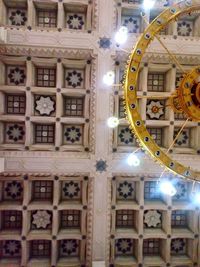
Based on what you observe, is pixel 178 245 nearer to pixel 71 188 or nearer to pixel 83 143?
pixel 71 188

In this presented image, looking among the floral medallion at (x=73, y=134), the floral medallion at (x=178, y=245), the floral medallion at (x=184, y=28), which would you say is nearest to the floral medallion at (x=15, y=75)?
the floral medallion at (x=73, y=134)

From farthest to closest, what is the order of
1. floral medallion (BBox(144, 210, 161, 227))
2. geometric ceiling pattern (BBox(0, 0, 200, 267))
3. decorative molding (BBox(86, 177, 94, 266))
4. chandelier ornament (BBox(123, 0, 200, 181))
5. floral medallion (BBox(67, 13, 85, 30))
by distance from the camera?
floral medallion (BBox(144, 210, 161, 227))
floral medallion (BBox(67, 13, 85, 30))
decorative molding (BBox(86, 177, 94, 266))
geometric ceiling pattern (BBox(0, 0, 200, 267))
chandelier ornament (BBox(123, 0, 200, 181))

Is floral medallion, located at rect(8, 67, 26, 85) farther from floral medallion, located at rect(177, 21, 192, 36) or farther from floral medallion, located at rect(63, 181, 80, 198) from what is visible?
floral medallion, located at rect(177, 21, 192, 36)

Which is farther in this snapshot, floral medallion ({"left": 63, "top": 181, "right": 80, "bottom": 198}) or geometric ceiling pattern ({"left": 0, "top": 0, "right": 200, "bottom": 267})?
floral medallion ({"left": 63, "top": 181, "right": 80, "bottom": 198})

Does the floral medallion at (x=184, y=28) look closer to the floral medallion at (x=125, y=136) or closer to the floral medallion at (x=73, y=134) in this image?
the floral medallion at (x=125, y=136)

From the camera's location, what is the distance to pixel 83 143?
6.28 m

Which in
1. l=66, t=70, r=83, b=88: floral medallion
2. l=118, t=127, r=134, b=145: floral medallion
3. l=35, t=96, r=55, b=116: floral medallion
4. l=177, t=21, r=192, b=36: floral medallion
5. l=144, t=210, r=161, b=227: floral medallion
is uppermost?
l=177, t=21, r=192, b=36: floral medallion

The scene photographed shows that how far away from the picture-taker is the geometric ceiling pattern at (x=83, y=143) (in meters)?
5.86

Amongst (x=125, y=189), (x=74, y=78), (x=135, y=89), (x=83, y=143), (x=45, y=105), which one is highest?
(x=74, y=78)

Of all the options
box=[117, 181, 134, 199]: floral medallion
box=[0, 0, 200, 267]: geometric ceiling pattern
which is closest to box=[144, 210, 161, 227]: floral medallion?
box=[0, 0, 200, 267]: geometric ceiling pattern

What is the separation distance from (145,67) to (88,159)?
6.98 feet

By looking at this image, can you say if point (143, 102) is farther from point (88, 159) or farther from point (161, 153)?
point (161, 153)

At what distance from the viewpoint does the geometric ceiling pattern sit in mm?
5859

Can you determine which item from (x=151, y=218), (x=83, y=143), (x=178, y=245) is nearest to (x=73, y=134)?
(x=83, y=143)
